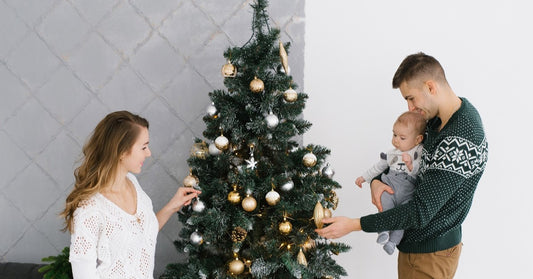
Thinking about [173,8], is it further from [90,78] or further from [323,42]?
[323,42]

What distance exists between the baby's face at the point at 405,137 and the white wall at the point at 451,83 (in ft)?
1.66

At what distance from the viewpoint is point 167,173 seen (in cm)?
239

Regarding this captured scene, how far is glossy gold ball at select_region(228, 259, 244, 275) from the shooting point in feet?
5.42

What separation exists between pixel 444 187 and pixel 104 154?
1221 mm

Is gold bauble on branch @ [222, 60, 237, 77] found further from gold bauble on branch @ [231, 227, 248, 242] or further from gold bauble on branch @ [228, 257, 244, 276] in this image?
gold bauble on branch @ [228, 257, 244, 276]

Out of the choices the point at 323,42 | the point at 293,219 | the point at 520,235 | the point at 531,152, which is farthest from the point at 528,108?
the point at 293,219

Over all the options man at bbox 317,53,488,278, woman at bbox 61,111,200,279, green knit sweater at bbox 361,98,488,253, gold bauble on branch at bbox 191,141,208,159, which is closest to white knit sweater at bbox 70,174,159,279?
woman at bbox 61,111,200,279

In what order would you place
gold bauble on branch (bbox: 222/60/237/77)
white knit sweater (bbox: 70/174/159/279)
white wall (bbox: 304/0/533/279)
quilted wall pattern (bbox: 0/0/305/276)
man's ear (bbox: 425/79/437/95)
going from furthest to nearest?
quilted wall pattern (bbox: 0/0/305/276), white wall (bbox: 304/0/533/279), gold bauble on branch (bbox: 222/60/237/77), man's ear (bbox: 425/79/437/95), white knit sweater (bbox: 70/174/159/279)

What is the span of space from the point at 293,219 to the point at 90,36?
5.02 ft

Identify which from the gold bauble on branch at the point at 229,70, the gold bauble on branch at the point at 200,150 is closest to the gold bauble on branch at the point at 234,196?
the gold bauble on branch at the point at 200,150

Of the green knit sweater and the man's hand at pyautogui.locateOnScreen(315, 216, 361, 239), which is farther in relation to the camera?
the man's hand at pyautogui.locateOnScreen(315, 216, 361, 239)

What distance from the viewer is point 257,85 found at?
5.34 feet

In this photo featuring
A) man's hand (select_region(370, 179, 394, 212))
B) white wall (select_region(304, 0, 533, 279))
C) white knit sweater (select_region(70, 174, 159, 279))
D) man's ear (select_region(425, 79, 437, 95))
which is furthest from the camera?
white wall (select_region(304, 0, 533, 279))

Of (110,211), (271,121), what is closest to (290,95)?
(271,121)
